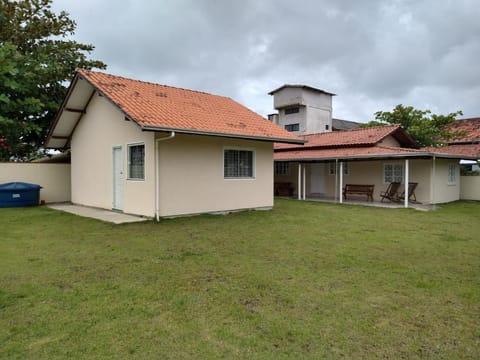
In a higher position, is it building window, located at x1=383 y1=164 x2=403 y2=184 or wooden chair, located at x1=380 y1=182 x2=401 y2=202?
building window, located at x1=383 y1=164 x2=403 y2=184

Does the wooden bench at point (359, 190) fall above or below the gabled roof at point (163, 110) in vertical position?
below

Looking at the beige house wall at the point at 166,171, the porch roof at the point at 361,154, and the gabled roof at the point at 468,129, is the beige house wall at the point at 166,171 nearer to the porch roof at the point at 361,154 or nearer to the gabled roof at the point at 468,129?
the porch roof at the point at 361,154

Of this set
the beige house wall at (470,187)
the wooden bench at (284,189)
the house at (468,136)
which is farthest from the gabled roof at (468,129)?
the wooden bench at (284,189)

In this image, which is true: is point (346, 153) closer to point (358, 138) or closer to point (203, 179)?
point (358, 138)

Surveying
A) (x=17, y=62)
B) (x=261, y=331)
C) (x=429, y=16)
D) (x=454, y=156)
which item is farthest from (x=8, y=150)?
(x=454, y=156)

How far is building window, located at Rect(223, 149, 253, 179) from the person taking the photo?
38.0 feet

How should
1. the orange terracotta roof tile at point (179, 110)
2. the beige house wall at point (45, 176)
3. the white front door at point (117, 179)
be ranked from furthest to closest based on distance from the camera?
1. the beige house wall at point (45, 176)
2. the white front door at point (117, 179)
3. the orange terracotta roof tile at point (179, 110)

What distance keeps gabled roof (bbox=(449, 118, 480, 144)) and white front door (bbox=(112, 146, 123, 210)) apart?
83.0 feet

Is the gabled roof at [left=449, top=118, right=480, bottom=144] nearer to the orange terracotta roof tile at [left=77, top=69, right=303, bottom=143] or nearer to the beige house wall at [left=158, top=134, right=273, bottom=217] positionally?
the orange terracotta roof tile at [left=77, top=69, right=303, bottom=143]

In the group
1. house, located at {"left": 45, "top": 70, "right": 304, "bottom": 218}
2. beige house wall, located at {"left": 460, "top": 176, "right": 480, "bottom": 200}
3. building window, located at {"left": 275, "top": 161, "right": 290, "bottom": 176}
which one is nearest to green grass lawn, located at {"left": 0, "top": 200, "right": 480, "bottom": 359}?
house, located at {"left": 45, "top": 70, "right": 304, "bottom": 218}

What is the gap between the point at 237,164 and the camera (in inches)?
468

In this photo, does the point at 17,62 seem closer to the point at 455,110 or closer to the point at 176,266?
the point at 176,266

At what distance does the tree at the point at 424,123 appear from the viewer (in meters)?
24.4

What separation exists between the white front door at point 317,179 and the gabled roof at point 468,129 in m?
13.6
